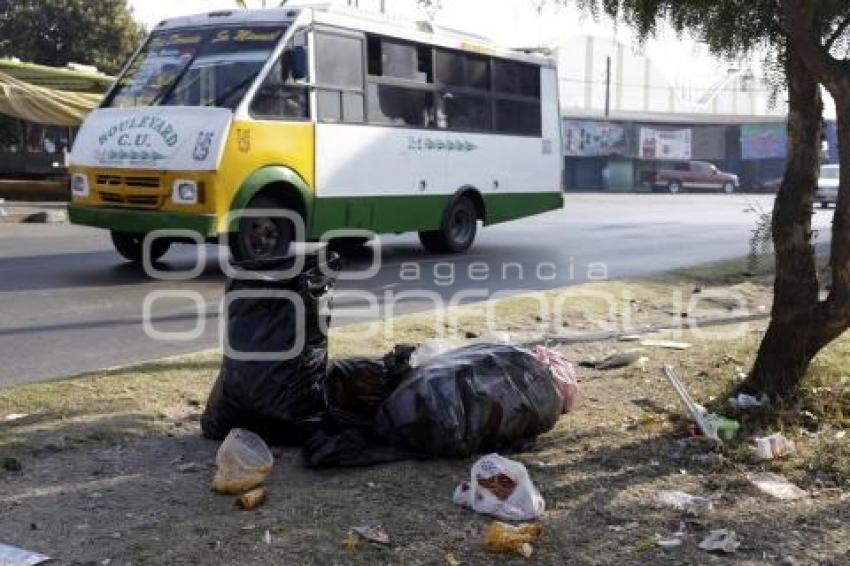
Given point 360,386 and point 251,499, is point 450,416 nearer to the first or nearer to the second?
point 360,386

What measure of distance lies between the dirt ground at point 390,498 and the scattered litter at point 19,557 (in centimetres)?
5

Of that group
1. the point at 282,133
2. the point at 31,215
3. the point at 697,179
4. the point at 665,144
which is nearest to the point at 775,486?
the point at 282,133

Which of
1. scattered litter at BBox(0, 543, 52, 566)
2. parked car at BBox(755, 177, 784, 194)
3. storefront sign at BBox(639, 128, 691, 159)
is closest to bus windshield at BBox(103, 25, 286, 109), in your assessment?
scattered litter at BBox(0, 543, 52, 566)

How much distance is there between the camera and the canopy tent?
1914cm

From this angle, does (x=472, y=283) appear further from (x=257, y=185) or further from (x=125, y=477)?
(x=125, y=477)

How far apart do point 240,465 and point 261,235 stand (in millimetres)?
6486

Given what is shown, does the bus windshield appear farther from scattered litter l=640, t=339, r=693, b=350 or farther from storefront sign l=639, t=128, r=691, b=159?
storefront sign l=639, t=128, r=691, b=159

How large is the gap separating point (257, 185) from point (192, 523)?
21.9 feet

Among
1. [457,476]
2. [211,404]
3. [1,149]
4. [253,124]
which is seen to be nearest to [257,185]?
[253,124]

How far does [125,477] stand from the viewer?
3.99 meters

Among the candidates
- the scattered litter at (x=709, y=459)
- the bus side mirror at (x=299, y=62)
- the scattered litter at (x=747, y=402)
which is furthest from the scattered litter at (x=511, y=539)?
the bus side mirror at (x=299, y=62)

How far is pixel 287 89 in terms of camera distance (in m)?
10.2

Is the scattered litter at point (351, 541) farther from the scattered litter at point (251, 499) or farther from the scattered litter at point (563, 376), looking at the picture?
the scattered litter at point (563, 376)

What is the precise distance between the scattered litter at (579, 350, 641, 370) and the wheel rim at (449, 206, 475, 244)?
7.15 metres
